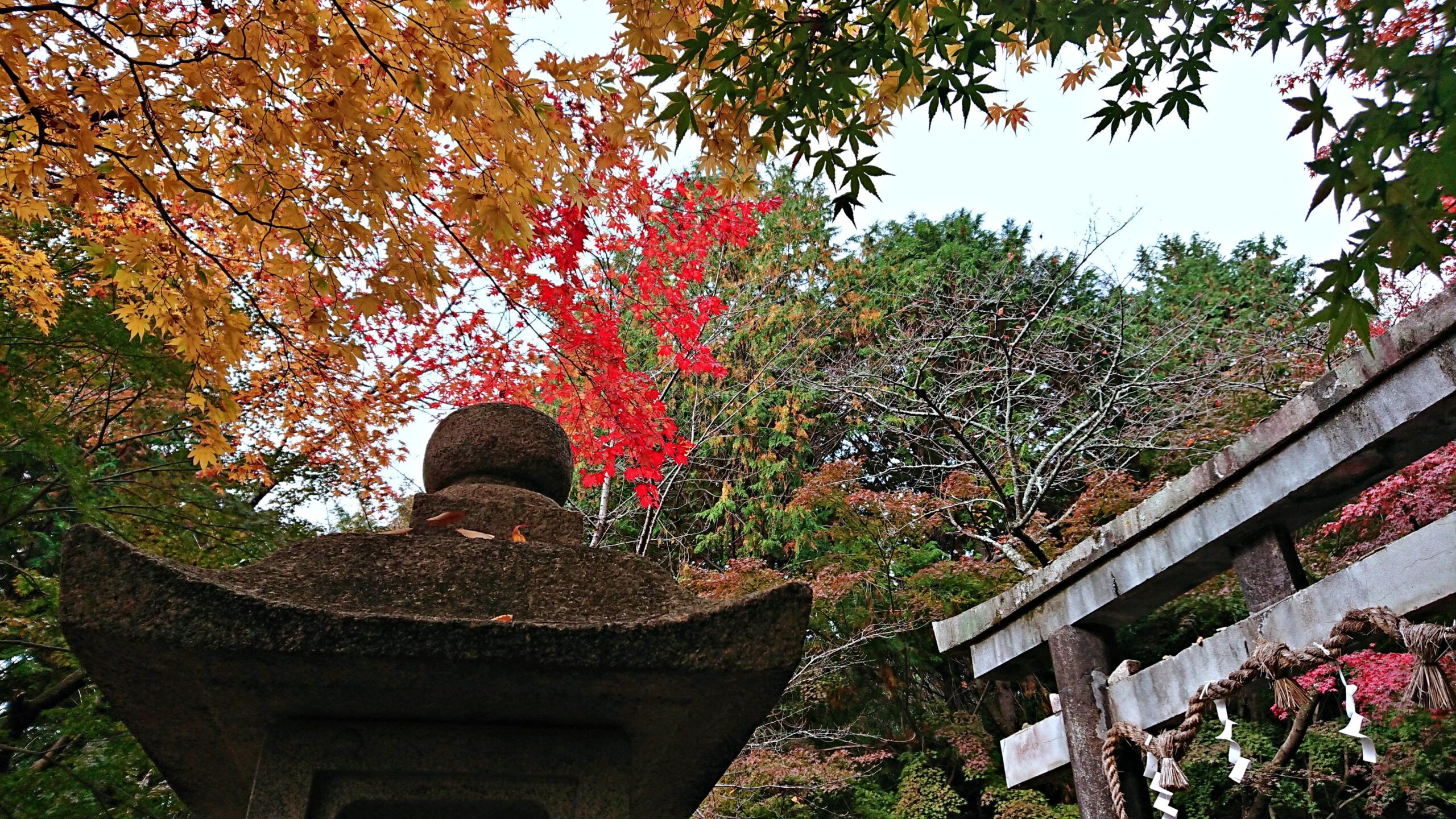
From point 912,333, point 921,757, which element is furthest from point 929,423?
point 921,757

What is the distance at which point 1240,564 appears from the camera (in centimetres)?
426

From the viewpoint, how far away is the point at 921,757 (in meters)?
10.7

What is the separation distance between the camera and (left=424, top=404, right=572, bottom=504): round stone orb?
8.77 ft

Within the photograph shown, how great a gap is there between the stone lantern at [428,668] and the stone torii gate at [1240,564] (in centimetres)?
243

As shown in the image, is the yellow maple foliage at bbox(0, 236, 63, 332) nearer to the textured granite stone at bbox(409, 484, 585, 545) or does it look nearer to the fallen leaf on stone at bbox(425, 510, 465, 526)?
the textured granite stone at bbox(409, 484, 585, 545)

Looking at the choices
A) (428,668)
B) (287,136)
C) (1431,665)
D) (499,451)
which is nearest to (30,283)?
(287,136)

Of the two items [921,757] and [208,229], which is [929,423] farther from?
[208,229]

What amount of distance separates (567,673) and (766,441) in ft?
35.8

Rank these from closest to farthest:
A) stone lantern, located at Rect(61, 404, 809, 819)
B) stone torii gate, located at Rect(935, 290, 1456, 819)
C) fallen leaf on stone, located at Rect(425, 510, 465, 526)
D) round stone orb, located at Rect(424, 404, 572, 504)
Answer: stone lantern, located at Rect(61, 404, 809, 819) → fallen leaf on stone, located at Rect(425, 510, 465, 526) → round stone orb, located at Rect(424, 404, 572, 504) → stone torii gate, located at Rect(935, 290, 1456, 819)

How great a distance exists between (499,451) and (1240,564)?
3745 mm

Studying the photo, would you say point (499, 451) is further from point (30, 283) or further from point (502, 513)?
point (30, 283)

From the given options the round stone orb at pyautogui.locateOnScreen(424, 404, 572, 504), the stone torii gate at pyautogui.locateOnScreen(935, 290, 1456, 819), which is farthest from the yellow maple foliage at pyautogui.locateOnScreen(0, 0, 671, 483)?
the stone torii gate at pyautogui.locateOnScreen(935, 290, 1456, 819)

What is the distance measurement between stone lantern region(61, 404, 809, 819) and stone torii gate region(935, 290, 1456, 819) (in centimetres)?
243

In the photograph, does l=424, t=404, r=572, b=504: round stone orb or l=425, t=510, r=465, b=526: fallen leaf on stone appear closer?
l=425, t=510, r=465, b=526: fallen leaf on stone
